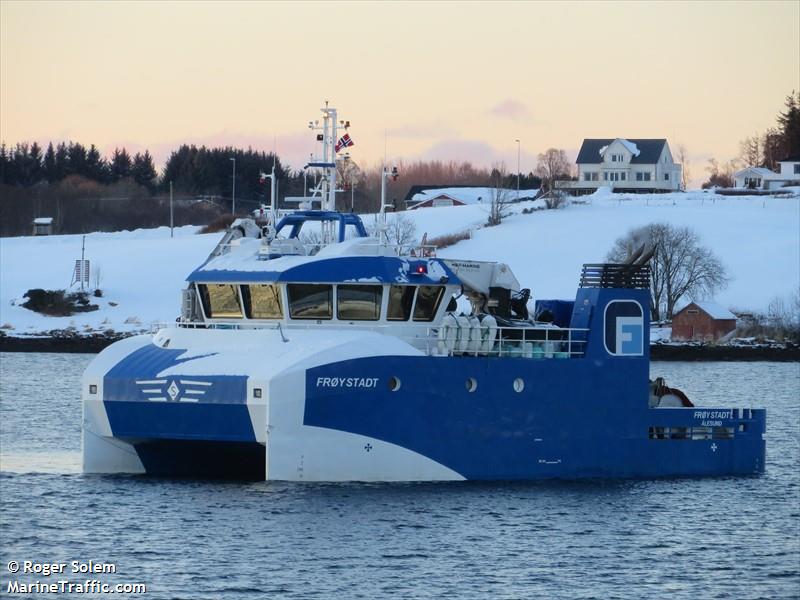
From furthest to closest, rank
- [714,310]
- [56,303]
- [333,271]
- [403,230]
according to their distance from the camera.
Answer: [403,230] → [56,303] → [714,310] → [333,271]

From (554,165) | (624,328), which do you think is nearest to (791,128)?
(554,165)

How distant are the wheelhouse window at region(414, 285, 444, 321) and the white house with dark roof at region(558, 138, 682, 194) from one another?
304 ft

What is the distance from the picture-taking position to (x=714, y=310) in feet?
238

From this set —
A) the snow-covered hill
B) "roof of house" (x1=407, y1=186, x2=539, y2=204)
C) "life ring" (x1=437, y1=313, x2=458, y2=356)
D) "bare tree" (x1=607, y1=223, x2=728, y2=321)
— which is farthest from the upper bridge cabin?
"roof of house" (x1=407, y1=186, x2=539, y2=204)

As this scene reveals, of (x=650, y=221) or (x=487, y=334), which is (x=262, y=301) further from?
(x=650, y=221)

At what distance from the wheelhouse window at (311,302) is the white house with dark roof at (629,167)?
93605mm

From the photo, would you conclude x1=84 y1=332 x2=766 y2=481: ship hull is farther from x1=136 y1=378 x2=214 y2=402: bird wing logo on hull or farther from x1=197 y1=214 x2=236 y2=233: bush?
x1=197 y1=214 x2=236 y2=233: bush

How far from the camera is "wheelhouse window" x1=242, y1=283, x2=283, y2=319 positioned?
2653cm

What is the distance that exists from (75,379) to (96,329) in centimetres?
1983

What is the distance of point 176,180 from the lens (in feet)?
372

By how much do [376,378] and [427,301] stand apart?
272cm

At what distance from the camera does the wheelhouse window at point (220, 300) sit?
26984 mm

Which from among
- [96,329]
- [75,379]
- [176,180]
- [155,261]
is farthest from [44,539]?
[176,180]

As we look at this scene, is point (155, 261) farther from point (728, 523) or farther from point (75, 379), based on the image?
point (728, 523)
